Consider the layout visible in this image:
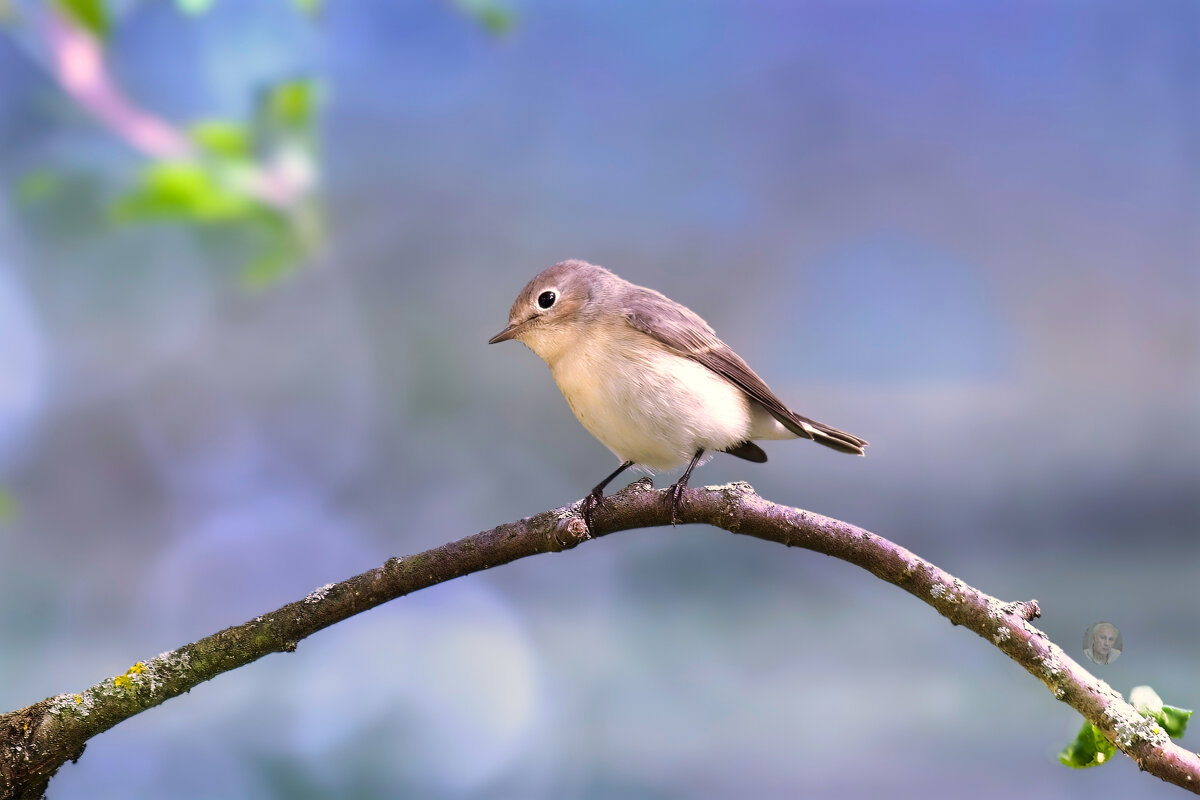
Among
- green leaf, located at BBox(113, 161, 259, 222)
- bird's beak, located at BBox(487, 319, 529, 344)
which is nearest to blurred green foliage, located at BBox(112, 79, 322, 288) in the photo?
green leaf, located at BBox(113, 161, 259, 222)

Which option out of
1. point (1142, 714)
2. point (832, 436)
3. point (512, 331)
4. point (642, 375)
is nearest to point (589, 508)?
point (642, 375)

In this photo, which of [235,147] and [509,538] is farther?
[235,147]

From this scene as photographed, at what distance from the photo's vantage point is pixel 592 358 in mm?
1562

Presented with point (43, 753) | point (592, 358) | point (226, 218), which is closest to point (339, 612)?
point (43, 753)

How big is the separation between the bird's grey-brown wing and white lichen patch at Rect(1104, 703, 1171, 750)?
60cm

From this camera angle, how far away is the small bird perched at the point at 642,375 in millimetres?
1541

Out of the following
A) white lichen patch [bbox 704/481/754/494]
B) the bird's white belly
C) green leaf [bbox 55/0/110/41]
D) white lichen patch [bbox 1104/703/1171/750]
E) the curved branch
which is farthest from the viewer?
green leaf [bbox 55/0/110/41]

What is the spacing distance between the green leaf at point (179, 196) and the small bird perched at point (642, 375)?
1209 mm

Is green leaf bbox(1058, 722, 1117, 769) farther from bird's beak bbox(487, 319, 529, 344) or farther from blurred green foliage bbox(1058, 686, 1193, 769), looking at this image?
bird's beak bbox(487, 319, 529, 344)

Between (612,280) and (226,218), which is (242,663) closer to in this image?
(612,280)

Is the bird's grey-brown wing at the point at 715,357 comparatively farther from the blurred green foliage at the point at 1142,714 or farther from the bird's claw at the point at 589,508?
the blurred green foliage at the point at 1142,714

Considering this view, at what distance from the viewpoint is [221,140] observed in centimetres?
252

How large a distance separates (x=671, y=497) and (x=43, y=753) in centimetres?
87

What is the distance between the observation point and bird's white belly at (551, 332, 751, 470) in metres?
1.53
